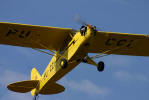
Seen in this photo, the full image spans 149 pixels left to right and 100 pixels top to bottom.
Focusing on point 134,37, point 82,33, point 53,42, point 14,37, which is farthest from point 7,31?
point 134,37

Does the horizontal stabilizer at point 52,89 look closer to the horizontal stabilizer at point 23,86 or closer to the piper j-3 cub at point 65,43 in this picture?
the piper j-3 cub at point 65,43

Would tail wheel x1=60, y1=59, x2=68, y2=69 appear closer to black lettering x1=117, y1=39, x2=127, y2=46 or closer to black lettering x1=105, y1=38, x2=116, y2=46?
black lettering x1=105, y1=38, x2=116, y2=46

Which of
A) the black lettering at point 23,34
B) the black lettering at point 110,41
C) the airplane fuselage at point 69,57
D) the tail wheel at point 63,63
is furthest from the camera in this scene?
the black lettering at point 110,41

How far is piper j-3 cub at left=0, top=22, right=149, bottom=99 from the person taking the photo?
19266 mm

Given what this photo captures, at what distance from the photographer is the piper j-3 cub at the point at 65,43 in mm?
19266

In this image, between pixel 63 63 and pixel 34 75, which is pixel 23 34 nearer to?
pixel 63 63

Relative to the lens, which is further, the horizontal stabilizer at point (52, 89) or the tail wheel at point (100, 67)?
the horizontal stabilizer at point (52, 89)

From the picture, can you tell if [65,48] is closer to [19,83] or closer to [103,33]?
[103,33]

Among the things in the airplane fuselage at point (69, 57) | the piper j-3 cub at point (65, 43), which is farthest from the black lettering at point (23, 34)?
the airplane fuselage at point (69, 57)

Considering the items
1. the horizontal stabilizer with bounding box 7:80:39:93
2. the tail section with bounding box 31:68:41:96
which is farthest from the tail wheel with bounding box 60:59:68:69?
the tail section with bounding box 31:68:41:96

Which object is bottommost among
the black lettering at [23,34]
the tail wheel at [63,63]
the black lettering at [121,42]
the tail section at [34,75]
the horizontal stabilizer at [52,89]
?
the horizontal stabilizer at [52,89]

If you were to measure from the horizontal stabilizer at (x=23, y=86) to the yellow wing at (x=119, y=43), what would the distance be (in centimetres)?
443

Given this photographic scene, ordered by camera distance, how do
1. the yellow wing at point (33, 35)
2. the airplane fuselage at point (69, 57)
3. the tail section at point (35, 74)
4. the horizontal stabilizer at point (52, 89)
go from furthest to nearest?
the tail section at point (35, 74)
the horizontal stabilizer at point (52, 89)
the yellow wing at point (33, 35)
the airplane fuselage at point (69, 57)

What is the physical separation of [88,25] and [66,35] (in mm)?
2495
